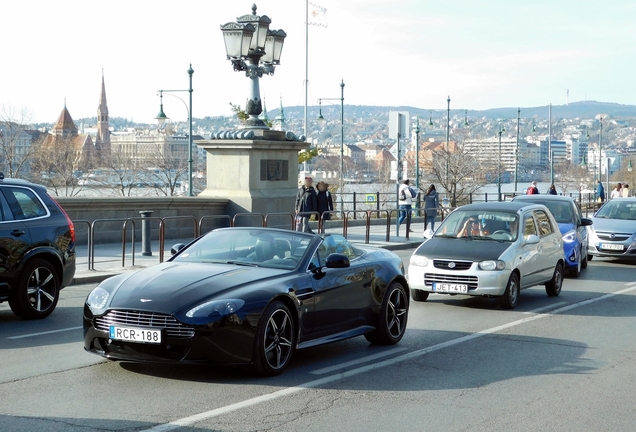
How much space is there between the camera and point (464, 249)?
1401 centimetres

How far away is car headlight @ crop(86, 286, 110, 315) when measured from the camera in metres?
8.11

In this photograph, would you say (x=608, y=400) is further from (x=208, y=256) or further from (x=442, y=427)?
(x=208, y=256)

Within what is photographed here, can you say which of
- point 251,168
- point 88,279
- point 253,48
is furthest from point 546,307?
point 253,48

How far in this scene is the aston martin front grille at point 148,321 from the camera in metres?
7.77

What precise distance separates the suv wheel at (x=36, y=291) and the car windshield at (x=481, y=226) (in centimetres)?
604

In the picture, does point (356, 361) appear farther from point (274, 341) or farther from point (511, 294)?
point (511, 294)

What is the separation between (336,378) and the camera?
27.5ft

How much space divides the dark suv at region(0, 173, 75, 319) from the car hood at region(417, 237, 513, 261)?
5.14 metres

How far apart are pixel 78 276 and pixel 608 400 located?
35.0 feet

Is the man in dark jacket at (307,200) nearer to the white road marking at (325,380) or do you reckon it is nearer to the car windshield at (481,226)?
the car windshield at (481,226)

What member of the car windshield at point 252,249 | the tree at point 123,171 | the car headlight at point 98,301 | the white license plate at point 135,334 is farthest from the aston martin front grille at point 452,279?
the tree at point 123,171

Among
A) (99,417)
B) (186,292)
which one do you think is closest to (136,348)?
(186,292)

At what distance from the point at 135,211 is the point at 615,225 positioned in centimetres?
1135

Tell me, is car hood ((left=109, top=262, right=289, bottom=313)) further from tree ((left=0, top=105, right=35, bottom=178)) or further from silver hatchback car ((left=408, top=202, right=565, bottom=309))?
tree ((left=0, top=105, right=35, bottom=178))
